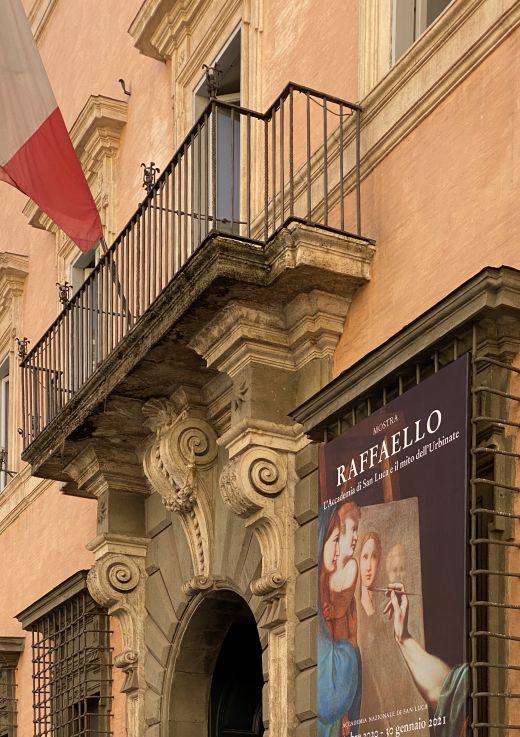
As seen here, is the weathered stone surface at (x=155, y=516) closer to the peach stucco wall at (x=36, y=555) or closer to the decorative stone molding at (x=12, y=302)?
the peach stucco wall at (x=36, y=555)

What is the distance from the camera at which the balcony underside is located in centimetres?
909

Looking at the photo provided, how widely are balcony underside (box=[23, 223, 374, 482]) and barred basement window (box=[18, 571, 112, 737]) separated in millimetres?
1509

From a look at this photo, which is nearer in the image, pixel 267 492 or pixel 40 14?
pixel 267 492

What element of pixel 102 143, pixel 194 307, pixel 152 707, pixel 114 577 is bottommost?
pixel 152 707

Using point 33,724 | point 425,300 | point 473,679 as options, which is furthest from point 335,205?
point 33,724

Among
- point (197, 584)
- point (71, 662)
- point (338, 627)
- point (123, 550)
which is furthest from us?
point (71, 662)

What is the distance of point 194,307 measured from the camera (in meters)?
9.50

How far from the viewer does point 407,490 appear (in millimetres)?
7801

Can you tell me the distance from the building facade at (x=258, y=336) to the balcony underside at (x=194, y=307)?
2 centimetres

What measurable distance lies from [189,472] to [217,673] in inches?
64.0

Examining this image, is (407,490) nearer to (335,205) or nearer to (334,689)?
(334,689)

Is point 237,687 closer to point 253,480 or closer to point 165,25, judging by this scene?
point 253,480

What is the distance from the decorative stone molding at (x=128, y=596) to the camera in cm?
1148

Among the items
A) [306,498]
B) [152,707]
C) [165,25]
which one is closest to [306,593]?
[306,498]
